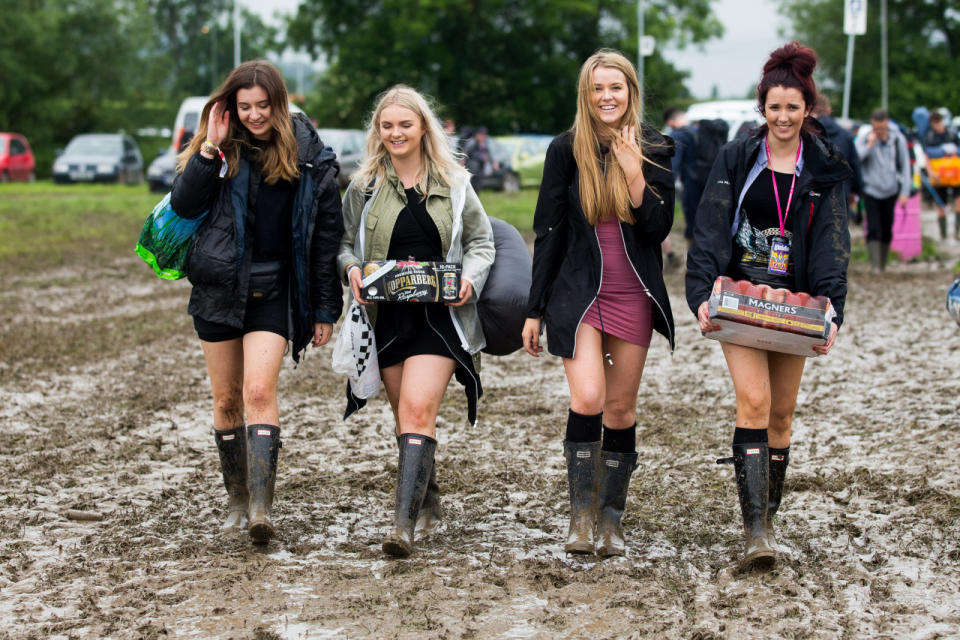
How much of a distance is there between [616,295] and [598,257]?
163 millimetres

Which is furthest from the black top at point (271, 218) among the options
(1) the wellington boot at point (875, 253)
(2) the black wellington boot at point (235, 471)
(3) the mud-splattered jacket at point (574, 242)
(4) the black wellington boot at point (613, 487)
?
(1) the wellington boot at point (875, 253)

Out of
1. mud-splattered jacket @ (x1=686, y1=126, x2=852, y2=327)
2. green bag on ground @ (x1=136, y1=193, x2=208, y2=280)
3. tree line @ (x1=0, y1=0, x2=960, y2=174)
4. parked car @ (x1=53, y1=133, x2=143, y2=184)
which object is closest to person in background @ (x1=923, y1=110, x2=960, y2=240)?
mud-splattered jacket @ (x1=686, y1=126, x2=852, y2=327)

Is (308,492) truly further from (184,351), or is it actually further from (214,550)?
(184,351)

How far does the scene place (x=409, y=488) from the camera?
189 inches

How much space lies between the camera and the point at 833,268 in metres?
4.56

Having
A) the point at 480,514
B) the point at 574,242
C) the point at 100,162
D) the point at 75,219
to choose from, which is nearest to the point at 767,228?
the point at 574,242

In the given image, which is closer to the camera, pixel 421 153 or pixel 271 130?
pixel 271 130

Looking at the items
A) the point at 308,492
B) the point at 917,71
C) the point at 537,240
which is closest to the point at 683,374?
the point at 308,492

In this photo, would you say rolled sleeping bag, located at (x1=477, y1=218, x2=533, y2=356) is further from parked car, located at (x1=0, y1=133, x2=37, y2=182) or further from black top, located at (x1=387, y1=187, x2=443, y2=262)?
parked car, located at (x1=0, y1=133, x2=37, y2=182)

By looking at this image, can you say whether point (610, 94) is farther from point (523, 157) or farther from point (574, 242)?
point (523, 157)

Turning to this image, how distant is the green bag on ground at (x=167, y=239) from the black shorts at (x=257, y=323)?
0.23m

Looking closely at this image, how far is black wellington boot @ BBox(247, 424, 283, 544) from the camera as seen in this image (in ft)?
15.7

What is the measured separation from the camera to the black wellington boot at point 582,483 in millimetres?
4750

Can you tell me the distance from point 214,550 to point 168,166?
85.6 ft
